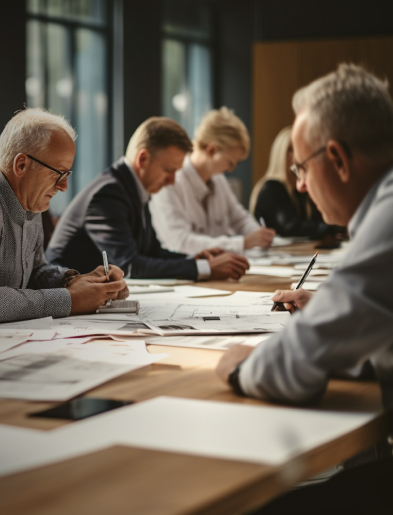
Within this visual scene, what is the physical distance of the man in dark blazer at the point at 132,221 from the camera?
279 centimetres

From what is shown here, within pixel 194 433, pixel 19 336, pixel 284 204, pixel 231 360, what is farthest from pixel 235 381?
pixel 284 204

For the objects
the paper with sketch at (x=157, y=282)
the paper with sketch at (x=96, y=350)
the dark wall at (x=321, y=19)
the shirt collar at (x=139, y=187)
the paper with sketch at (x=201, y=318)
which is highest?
the dark wall at (x=321, y=19)

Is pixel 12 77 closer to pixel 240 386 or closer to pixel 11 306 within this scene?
pixel 11 306

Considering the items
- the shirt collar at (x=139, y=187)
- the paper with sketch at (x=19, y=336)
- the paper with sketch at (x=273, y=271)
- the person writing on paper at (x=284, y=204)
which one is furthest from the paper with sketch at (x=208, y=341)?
the person writing on paper at (x=284, y=204)

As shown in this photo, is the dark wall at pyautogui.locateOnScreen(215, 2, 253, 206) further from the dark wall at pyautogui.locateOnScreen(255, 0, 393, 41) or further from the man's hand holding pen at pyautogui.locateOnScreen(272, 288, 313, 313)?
the man's hand holding pen at pyautogui.locateOnScreen(272, 288, 313, 313)

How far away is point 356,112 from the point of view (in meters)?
1.07

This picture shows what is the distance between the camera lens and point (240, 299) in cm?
219

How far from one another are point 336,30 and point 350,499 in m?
7.81

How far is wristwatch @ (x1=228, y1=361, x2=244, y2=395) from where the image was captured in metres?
1.09

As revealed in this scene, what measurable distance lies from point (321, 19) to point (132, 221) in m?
6.09

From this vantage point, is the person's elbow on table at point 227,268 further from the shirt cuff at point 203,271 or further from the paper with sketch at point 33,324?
the paper with sketch at point 33,324

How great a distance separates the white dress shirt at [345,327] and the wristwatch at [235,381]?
0.07 metres

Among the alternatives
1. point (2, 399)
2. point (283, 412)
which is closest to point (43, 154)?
point (2, 399)

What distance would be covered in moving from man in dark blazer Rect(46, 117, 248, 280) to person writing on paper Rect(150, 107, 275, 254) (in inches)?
26.1
